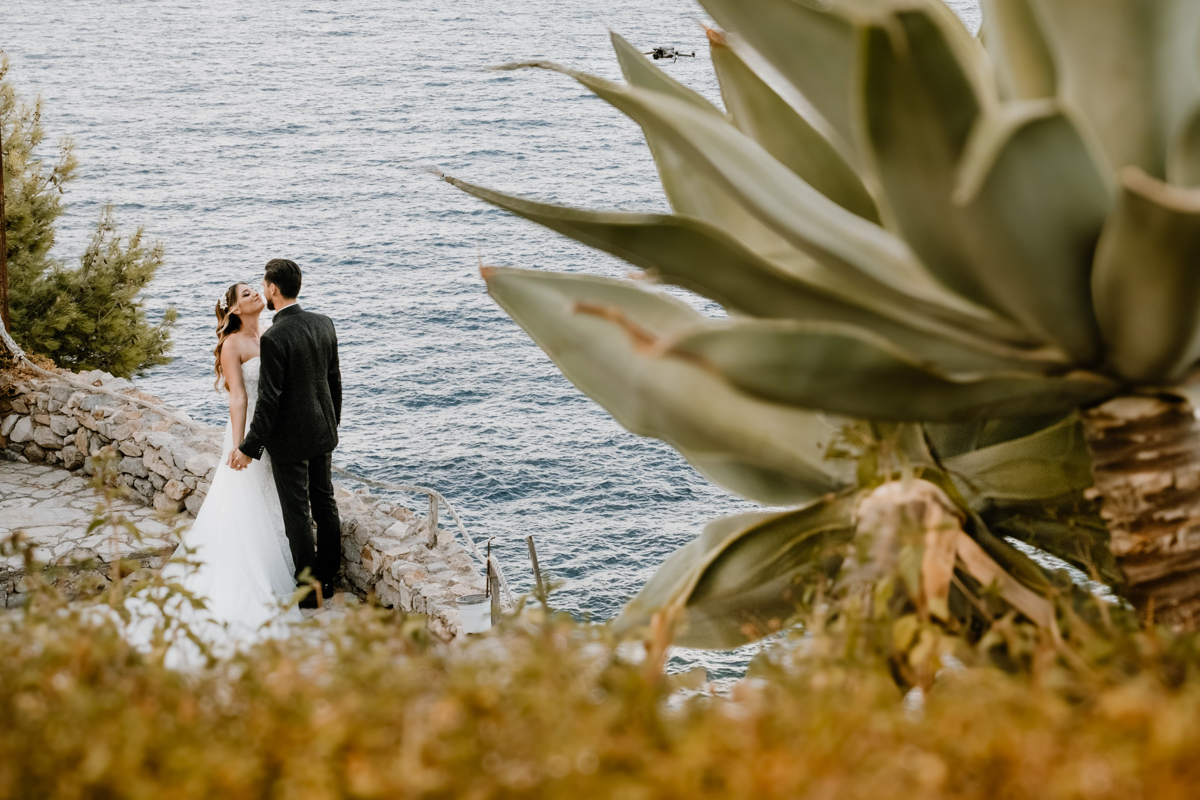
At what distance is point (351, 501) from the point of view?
7.35 meters

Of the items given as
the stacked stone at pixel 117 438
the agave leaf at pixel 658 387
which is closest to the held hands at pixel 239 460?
the stacked stone at pixel 117 438

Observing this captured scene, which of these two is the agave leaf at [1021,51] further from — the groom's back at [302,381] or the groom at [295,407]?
the groom's back at [302,381]

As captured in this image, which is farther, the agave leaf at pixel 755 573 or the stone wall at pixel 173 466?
the stone wall at pixel 173 466

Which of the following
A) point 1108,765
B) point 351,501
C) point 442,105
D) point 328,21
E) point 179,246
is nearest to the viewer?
point 1108,765

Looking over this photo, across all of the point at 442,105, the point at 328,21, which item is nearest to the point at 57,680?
the point at 442,105

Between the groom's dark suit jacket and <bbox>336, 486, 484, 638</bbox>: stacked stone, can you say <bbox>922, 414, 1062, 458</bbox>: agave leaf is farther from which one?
<bbox>336, 486, 484, 638</bbox>: stacked stone

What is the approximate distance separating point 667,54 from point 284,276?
41.8 metres

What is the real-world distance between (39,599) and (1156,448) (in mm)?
1147

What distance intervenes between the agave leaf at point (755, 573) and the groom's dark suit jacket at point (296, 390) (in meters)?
4.08

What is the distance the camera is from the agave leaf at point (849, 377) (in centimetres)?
83

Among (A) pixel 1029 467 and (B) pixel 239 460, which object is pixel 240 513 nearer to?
(B) pixel 239 460

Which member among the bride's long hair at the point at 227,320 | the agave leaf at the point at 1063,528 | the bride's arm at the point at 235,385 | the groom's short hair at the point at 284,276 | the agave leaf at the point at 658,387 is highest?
the agave leaf at the point at 658,387

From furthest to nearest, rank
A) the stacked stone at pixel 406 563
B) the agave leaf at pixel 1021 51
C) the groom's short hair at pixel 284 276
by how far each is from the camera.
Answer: the stacked stone at pixel 406 563 → the groom's short hair at pixel 284 276 → the agave leaf at pixel 1021 51

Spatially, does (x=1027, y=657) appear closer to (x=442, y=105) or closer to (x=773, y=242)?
(x=773, y=242)
